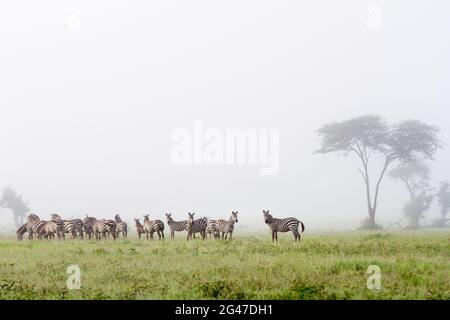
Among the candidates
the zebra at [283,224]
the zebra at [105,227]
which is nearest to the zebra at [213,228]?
the zebra at [283,224]

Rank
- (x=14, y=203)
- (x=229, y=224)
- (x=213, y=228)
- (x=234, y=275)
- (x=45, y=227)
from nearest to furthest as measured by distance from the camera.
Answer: (x=234, y=275), (x=229, y=224), (x=213, y=228), (x=45, y=227), (x=14, y=203)

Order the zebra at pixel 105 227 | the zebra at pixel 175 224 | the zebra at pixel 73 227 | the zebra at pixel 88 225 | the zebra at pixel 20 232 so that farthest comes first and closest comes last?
the zebra at pixel 20 232, the zebra at pixel 88 225, the zebra at pixel 175 224, the zebra at pixel 73 227, the zebra at pixel 105 227

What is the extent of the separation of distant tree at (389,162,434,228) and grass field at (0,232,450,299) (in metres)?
47.8

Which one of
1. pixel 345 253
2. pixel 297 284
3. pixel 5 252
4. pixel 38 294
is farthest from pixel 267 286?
pixel 5 252

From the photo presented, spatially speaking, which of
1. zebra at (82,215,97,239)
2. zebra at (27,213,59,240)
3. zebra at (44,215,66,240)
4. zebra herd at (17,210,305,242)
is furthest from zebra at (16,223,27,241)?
zebra at (82,215,97,239)

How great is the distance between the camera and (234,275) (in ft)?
44.8

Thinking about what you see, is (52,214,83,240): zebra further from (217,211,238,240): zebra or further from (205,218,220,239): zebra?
(217,211,238,240): zebra

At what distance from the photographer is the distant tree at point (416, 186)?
2576 inches

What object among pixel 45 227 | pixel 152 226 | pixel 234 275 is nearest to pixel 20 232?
pixel 45 227

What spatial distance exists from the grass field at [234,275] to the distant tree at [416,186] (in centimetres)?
4785

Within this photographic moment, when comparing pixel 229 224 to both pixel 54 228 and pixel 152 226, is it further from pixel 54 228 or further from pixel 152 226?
pixel 54 228

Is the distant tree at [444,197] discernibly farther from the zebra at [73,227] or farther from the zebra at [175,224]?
the zebra at [73,227]

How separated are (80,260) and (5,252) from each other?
6.30 metres

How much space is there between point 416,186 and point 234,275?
63811 millimetres
